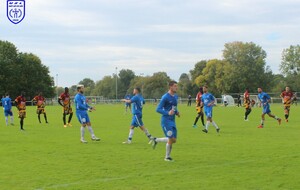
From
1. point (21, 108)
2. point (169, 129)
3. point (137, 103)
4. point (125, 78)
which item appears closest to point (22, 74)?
point (125, 78)

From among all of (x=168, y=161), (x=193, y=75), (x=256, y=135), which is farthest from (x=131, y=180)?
(x=193, y=75)

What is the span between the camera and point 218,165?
11047 mm

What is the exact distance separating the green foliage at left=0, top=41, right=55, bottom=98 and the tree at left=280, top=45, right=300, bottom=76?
187ft

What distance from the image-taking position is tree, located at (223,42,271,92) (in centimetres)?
10700

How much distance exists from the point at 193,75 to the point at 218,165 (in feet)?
396

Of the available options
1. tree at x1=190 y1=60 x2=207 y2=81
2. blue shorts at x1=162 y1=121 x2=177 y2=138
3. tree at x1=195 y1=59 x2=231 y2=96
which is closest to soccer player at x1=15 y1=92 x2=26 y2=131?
blue shorts at x1=162 y1=121 x2=177 y2=138

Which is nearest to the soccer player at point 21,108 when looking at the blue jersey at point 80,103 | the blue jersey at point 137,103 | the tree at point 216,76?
the blue jersey at point 80,103

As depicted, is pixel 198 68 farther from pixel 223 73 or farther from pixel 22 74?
pixel 22 74

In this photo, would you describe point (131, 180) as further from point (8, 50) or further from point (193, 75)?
point (193, 75)

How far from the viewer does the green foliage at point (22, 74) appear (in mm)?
97375

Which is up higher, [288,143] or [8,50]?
[8,50]

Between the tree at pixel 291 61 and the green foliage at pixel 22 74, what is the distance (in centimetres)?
5706

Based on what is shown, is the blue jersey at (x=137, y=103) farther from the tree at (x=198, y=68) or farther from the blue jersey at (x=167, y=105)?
the tree at (x=198, y=68)

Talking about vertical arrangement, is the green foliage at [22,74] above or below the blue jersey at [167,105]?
above
